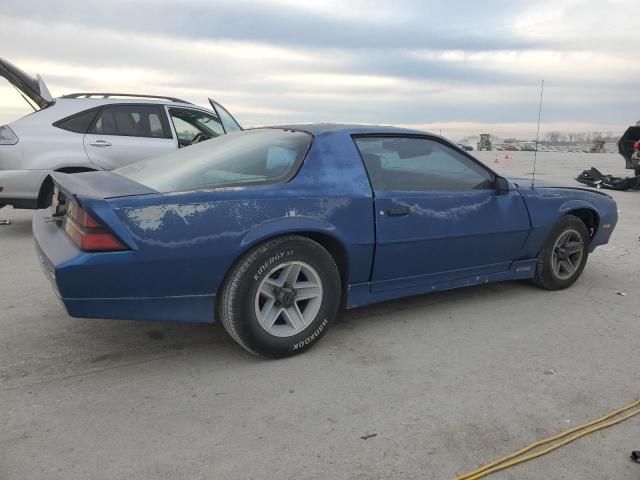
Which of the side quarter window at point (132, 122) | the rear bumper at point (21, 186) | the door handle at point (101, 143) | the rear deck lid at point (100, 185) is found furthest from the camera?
the side quarter window at point (132, 122)

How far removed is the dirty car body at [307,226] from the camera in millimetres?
2666

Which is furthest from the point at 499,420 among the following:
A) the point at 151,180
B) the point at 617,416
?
the point at 151,180

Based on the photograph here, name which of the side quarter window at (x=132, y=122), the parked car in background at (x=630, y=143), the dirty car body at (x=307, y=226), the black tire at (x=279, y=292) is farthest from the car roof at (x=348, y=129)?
the parked car in background at (x=630, y=143)

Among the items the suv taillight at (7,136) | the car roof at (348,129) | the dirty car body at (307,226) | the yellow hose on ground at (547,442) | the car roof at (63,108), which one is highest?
the car roof at (63,108)

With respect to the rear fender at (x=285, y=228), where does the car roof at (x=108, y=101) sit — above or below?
above

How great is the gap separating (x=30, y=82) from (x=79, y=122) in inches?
32.8

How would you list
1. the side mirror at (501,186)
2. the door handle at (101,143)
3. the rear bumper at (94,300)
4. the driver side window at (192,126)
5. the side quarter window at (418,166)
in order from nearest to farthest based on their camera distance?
the rear bumper at (94,300)
the side quarter window at (418,166)
the side mirror at (501,186)
the door handle at (101,143)
the driver side window at (192,126)

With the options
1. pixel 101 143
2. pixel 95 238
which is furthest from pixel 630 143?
pixel 95 238

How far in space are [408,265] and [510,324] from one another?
87 cm

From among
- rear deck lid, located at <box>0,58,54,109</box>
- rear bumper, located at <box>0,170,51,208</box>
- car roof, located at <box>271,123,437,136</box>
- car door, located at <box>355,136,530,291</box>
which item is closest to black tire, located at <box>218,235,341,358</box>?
car door, located at <box>355,136,530,291</box>

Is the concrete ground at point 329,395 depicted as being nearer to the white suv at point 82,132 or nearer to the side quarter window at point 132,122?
the white suv at point 82,132

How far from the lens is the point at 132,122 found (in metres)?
6.70

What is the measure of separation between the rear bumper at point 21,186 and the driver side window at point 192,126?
67.3 inches

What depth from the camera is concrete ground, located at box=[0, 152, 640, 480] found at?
220 cm
